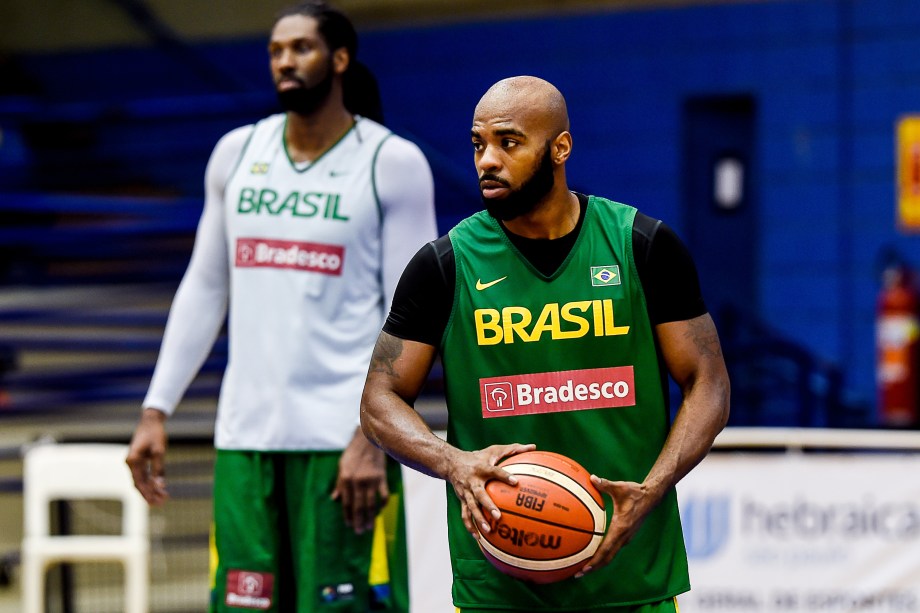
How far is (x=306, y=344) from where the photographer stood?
14.0 ft

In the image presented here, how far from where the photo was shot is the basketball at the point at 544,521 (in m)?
3.03

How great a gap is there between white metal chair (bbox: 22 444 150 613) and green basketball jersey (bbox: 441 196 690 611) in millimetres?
3339

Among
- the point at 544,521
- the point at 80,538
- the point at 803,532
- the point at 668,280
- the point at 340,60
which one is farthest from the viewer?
the point at 803,532

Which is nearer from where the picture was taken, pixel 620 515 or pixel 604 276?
pixel 620 515

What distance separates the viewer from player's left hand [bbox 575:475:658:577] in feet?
10.0

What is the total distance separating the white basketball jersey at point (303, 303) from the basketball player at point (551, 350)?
0.91m

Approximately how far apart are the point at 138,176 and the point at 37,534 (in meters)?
5.73

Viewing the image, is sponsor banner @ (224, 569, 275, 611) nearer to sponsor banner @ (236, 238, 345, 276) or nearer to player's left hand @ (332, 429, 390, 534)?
player's left hand @ (332, 429, 390, 534)

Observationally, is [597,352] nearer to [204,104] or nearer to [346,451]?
[346,451]

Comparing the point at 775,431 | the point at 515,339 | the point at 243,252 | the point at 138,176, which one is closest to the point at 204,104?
the point at 138,176

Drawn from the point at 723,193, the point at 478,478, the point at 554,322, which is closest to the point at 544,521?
the point at 478,478

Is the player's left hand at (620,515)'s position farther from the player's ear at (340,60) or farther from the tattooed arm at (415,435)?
the player's ear at (340,60)

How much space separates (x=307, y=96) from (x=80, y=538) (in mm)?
3036

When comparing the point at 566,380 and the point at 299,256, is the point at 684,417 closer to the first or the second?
the point at 566,380
